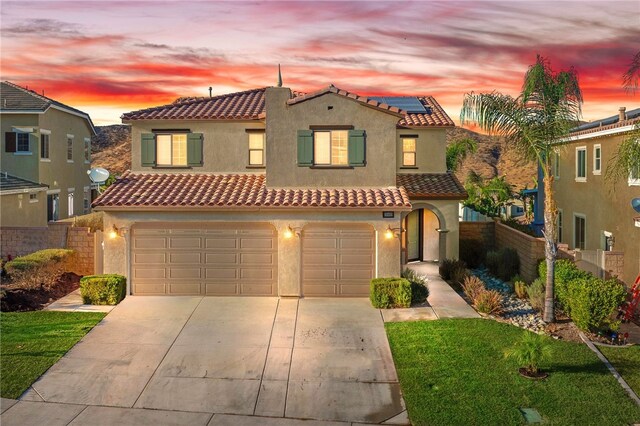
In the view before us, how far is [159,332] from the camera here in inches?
608

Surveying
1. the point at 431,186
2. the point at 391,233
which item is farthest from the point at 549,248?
the point at 431,186

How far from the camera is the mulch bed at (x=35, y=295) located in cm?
1720

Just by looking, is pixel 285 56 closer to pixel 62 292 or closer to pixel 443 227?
pixel 443 227

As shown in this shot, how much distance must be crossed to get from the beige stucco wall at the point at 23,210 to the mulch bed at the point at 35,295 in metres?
7.76

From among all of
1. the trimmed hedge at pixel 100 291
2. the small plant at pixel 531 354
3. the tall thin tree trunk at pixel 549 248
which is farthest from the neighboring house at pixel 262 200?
the small plant at pixel 531 354

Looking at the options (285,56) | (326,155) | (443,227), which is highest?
(285,56)

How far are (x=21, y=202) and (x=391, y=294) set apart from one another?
64.9ft

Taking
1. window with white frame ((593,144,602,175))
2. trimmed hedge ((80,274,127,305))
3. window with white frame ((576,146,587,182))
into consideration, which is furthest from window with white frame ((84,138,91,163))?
window with white frame ((593,144,602,175))

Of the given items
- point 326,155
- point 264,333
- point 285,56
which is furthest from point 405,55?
point 264,333

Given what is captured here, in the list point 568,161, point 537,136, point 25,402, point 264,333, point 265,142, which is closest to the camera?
point 25,402

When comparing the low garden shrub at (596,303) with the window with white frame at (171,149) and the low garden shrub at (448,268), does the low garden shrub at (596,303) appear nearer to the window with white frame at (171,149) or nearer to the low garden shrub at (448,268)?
the low garden shrub at (448,268)

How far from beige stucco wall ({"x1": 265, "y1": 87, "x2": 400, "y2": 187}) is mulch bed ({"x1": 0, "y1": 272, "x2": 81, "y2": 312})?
305 inches

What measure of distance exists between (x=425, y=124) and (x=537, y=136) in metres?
8.69

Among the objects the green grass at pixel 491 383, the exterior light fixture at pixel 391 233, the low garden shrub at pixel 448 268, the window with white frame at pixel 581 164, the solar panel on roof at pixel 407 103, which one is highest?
the solar panel on roof at pixel 407 103
